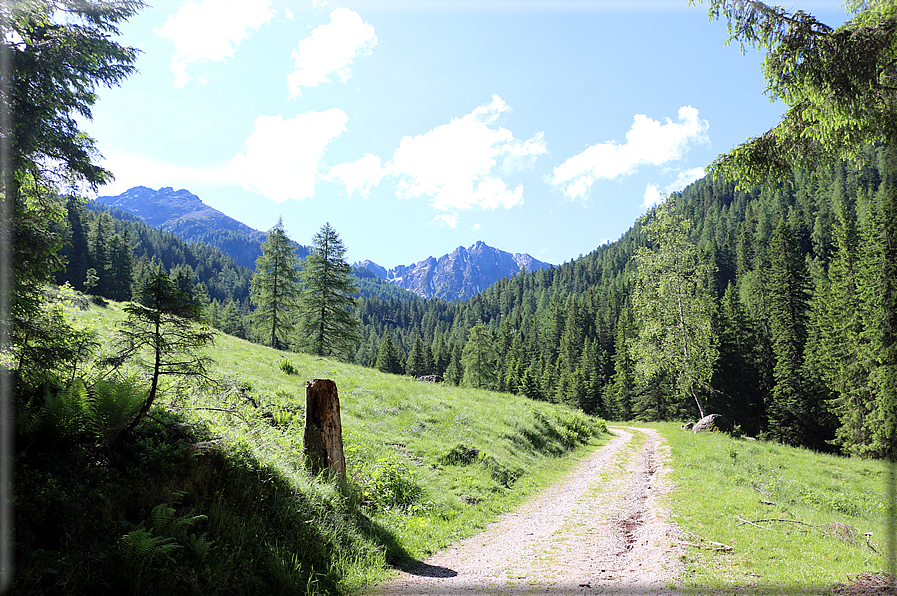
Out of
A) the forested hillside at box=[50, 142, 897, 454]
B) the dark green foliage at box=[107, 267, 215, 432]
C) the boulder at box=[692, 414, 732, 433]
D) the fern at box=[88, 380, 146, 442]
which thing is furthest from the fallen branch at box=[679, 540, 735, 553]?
the boulder at box=[692, 414, 732, 433]

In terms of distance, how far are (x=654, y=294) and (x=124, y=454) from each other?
28.5 metres

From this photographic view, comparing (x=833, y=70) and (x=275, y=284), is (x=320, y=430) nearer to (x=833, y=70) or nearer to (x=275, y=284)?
(x=833, y=70)

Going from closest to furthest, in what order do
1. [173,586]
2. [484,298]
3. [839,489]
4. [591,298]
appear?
1. [173,586]
2. [839,489]
3. [591,298]
4. [484,298]

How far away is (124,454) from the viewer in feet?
17.3

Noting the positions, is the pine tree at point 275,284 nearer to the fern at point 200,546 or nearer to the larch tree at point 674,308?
the larch tree at point 674,308

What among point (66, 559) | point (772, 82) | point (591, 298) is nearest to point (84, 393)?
point (66, 559)

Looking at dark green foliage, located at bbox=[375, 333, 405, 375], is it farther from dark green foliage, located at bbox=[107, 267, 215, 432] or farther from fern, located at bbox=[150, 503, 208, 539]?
fern, located at bbox=[150, 503, 208, 539]

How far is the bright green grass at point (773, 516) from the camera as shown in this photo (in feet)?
16.9

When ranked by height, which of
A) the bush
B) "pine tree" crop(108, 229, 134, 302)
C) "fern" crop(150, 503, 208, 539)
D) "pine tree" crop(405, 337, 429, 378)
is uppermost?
"pine tree" crop(108, 229, 134, 302)

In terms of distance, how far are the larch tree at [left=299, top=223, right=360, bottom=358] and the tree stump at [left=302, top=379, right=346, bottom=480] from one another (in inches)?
1144

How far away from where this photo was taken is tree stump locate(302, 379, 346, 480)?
7.82 m

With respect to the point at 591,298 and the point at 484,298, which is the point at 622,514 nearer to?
the point at 591,298

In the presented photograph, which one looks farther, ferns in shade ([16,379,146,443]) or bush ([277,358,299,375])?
bush ([277,358,299,375])

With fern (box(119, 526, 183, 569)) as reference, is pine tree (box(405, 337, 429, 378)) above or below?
below
